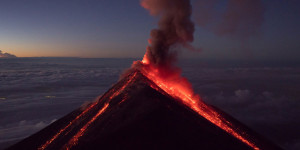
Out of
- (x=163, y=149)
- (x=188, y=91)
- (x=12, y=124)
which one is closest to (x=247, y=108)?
(x=188, y=91)

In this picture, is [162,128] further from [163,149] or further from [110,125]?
[110,125]

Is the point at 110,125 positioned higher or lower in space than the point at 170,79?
lower

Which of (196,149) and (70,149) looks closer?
(196,149)

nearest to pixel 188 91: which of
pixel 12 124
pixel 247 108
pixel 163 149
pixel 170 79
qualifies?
pixel 170 79

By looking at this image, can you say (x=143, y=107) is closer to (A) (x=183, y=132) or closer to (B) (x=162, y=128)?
(B) (x=162, y=128)

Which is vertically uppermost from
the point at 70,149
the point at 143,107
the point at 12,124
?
the point at 143,107

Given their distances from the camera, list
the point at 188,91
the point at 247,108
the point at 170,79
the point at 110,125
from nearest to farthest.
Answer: the point at 110,125 < the point at 170,79 < the point at 188,91 < the point at 247,108

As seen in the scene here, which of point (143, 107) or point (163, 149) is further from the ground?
point (143, 107)

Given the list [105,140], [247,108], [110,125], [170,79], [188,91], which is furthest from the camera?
[247,108]

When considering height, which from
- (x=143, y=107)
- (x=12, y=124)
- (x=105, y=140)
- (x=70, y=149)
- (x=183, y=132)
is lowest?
(x=12, y=124)
